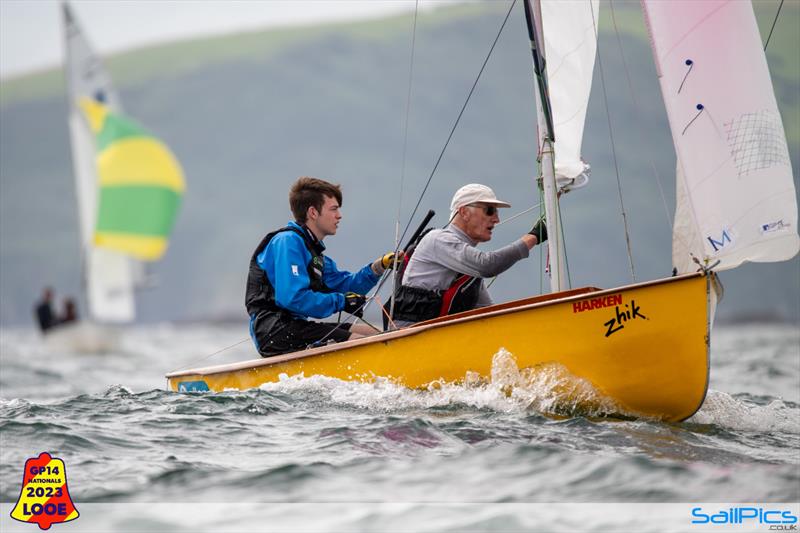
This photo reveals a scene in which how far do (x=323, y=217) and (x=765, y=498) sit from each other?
111 inches

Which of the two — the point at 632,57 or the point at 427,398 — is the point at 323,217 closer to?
the point at 427,398

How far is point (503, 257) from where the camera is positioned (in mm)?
4668

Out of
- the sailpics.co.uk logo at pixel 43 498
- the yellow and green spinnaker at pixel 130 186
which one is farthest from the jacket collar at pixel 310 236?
the yellow and green spinnaker at pixel 130 186

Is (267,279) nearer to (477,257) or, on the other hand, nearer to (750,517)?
(477,257)

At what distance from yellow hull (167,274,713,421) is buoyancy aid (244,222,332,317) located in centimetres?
84

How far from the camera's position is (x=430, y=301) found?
4.95 meters

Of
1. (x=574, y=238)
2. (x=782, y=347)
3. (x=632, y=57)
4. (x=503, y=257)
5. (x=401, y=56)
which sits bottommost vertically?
(x=782, y=347)

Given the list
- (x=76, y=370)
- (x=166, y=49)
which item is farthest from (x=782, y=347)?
(x=166, y=49)

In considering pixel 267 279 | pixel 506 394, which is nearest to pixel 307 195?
pixel 267 279

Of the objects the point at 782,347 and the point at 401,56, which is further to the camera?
the point at 401,56

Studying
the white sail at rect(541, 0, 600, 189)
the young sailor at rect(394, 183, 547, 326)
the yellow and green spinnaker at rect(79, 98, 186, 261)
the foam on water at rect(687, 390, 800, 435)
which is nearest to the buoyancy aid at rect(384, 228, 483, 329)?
the young sailor at rect(394, 183, 547, 326)

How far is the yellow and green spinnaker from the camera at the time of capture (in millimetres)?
20016

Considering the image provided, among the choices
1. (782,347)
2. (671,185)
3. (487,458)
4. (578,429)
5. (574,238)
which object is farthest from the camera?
(671,185)

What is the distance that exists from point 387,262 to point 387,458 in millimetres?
1981
